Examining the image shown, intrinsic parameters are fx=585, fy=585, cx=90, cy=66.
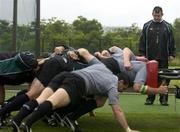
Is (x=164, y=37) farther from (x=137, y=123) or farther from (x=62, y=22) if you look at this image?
(x=62, y=22)

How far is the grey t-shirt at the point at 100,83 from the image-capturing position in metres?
6.66

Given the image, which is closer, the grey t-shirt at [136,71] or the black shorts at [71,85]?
the black shorts at [71,85]

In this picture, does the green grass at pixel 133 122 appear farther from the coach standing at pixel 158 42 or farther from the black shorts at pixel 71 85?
the coach standing at pixel 158 42

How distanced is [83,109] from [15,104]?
34.1 inches

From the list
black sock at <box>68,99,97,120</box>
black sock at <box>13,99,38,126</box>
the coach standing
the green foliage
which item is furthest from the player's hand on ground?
the green foliage

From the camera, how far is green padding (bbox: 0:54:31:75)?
7.34 meters

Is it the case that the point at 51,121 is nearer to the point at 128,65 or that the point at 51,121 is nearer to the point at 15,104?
the point at 15,104

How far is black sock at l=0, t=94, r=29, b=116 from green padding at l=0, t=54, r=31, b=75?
33cm

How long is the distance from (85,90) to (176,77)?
1.31 m

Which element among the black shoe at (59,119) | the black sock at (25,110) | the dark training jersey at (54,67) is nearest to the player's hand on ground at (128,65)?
the dark training jersey at (54,67)

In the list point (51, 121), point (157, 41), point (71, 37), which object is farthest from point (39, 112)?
point (71, 37)

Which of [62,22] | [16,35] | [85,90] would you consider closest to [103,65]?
[85,90]

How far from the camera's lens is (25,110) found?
669cm

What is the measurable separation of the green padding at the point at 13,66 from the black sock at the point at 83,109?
84 centimetres
